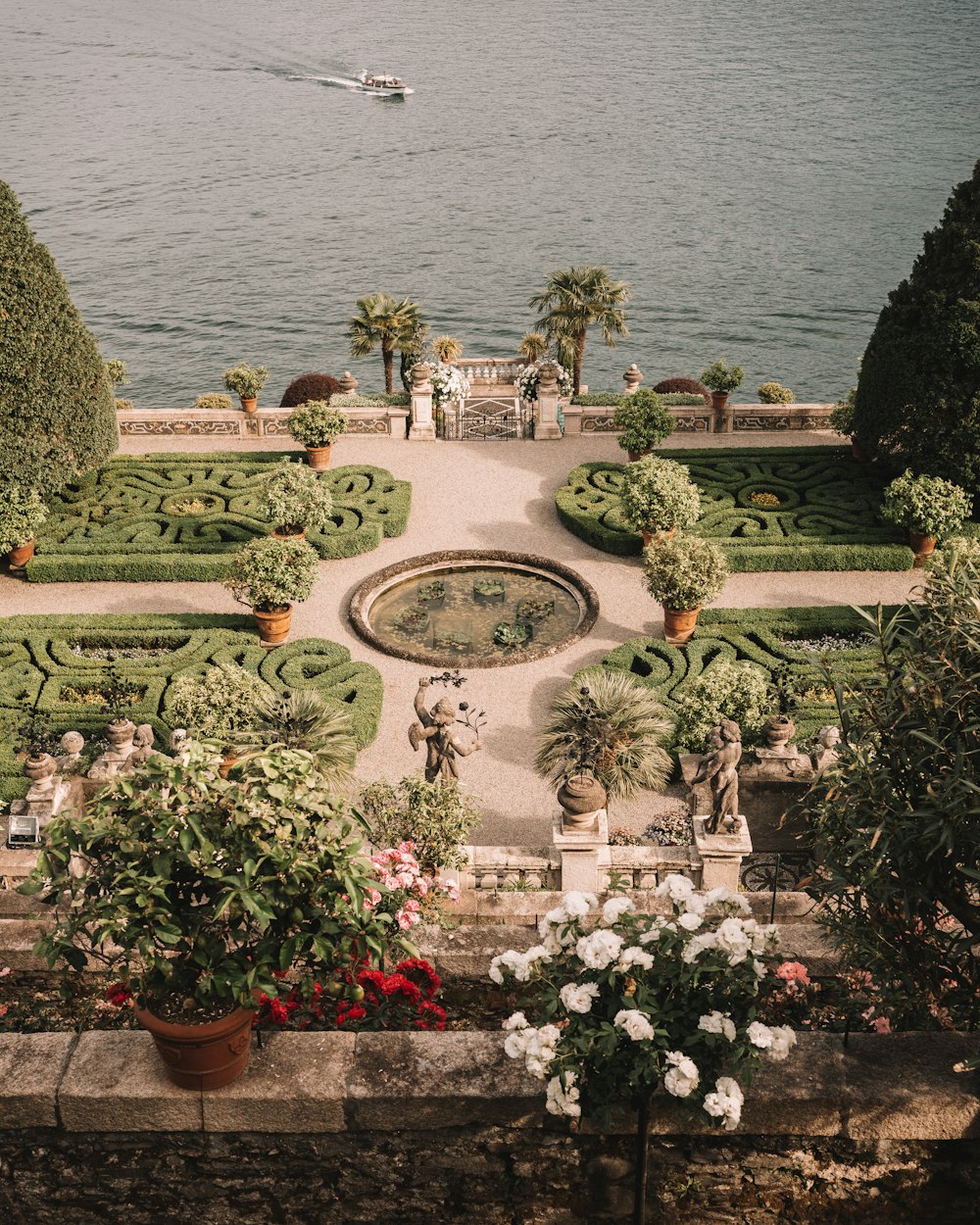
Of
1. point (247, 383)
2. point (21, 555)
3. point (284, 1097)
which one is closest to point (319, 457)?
point (247, 383)

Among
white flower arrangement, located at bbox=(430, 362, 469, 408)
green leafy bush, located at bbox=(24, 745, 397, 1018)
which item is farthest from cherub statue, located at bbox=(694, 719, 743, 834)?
white flower arrangement, located at bbox=(430, 362, 469, 408)

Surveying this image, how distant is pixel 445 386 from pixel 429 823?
2268 centimetres

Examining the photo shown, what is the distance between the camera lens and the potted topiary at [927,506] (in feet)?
88.7

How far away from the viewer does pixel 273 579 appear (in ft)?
78.9

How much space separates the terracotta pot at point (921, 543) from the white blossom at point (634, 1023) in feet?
72.6

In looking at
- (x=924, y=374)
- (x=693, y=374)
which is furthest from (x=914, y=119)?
(x=924, y=374)

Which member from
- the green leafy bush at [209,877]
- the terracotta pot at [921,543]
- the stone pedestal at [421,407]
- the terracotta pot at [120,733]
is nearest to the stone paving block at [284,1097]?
the green leafy bush at [209,877]

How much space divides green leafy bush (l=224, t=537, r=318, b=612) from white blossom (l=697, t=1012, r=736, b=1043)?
1741 cm

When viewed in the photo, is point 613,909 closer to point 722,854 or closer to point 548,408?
point 722,854

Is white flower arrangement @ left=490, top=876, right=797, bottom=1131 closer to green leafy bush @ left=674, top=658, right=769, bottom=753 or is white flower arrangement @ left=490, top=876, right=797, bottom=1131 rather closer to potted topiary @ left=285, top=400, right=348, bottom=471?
green leafy bush @ left=674, top=658, right=769, bottom=753

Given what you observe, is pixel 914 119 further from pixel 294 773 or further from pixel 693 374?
pixel 294 773

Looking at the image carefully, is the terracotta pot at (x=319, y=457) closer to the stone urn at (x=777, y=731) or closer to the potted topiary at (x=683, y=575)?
the potted topiary at (x=683, y=575)

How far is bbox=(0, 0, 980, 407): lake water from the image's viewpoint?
71.6 metres

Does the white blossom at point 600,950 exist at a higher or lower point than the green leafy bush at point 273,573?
higher
